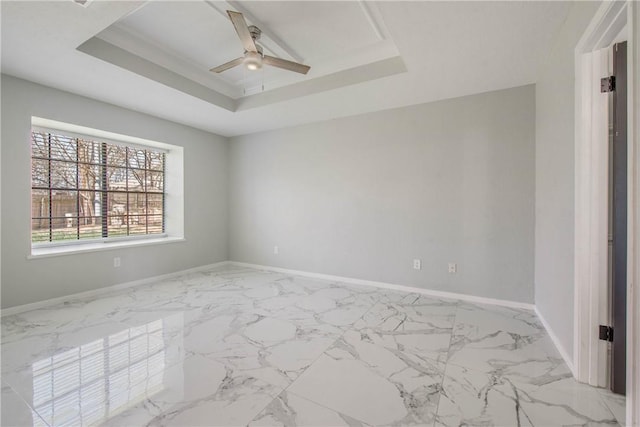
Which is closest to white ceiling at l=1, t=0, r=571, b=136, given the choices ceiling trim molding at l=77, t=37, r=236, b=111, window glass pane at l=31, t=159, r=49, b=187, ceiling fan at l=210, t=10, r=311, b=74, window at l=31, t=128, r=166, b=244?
ceiling trim molding at l=77, t=37, r=236, b=111

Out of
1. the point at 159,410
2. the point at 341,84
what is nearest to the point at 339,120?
the point at 341,84

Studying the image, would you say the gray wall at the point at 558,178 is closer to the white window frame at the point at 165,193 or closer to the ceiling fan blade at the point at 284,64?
the ceiling fan blade at the point at 284,64

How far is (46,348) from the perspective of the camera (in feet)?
7.32

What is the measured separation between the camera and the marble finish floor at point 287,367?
1541 millimetres

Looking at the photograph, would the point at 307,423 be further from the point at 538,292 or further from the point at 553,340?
the point at 538,292

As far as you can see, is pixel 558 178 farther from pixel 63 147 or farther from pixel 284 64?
pixel 63 147

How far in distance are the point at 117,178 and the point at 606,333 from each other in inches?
217

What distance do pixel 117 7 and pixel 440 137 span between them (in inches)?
133

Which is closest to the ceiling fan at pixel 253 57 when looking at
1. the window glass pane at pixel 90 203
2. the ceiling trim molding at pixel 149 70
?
the ceiling trim molding at pixel 149 70

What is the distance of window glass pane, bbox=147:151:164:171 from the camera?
4586 millimetres

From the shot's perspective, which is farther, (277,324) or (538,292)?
(538,292)

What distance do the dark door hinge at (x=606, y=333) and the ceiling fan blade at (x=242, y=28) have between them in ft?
10.3

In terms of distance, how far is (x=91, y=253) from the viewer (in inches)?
140

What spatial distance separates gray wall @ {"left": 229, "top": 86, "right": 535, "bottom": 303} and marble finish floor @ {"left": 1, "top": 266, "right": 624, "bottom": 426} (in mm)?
648
